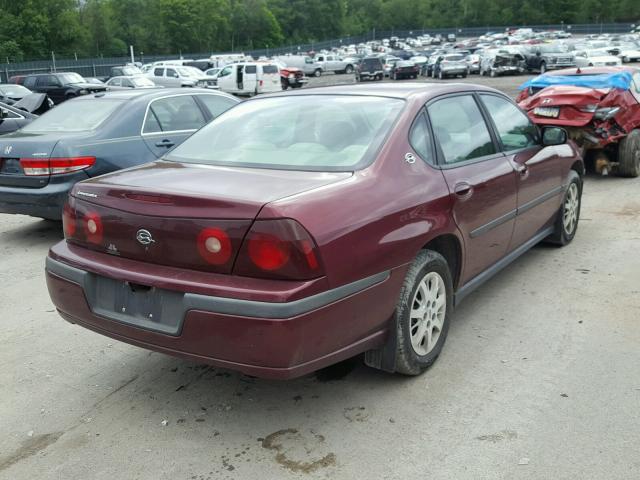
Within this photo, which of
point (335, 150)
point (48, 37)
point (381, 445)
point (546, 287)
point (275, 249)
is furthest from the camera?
point (48, 37)

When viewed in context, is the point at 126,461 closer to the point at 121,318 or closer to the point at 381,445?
the point at 121,318

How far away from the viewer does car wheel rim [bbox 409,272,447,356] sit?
3506 mm

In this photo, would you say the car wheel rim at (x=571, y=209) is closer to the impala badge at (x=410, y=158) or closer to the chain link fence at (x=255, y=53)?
the impala badge at (x=410, y=158)

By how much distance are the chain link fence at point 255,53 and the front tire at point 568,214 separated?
4954cm

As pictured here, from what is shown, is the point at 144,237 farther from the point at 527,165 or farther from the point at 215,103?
the point at 215,103

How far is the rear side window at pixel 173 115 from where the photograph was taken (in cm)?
732

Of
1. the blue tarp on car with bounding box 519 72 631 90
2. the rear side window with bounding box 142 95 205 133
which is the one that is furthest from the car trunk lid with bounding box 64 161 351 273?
the blue tarp on car with bounding box 519 72 631 90

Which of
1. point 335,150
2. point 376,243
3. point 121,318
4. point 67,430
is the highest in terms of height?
point 335,150

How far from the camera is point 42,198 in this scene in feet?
21.4

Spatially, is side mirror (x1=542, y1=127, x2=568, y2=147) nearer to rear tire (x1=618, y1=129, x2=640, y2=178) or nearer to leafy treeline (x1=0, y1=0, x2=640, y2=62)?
rear tire (x1=618, y1=129, x2=640, y2=178)

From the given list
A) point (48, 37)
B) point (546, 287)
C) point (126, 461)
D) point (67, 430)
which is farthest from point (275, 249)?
point (48, 37)

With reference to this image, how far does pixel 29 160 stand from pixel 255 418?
4545 mm

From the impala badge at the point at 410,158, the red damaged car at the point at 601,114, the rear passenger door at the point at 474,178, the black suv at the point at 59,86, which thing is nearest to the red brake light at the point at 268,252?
the impala badge at the point at 410,158

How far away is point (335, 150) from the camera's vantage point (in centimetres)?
359
